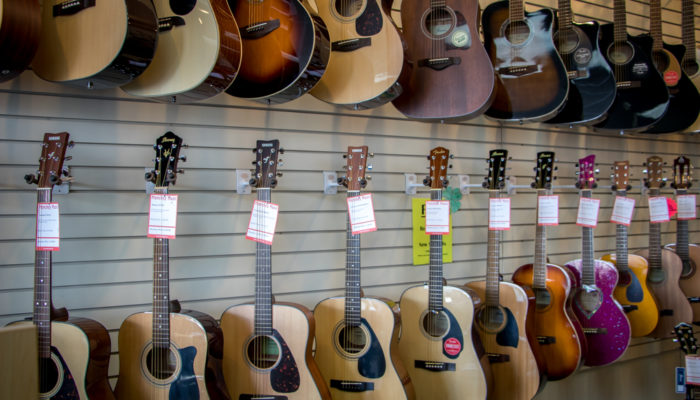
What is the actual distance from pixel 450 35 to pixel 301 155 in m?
0.90

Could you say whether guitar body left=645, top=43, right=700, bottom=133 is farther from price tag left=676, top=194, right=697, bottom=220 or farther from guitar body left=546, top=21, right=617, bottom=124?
guitar body left=546, top=21, right=617, bottom=124

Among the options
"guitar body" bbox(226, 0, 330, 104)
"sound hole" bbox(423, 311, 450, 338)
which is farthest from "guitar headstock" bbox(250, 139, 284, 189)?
"sound hole" bbox(423, 311, 450, 338)

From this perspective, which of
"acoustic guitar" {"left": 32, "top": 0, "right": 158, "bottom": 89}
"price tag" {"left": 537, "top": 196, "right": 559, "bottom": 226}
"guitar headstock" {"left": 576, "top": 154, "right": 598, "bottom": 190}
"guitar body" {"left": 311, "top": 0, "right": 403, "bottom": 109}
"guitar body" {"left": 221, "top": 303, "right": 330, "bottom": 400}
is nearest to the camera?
"acoustic guitar" {"left": 32, "top": 0, "right": 158, "bottom": 89}

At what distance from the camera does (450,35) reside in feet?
7.11

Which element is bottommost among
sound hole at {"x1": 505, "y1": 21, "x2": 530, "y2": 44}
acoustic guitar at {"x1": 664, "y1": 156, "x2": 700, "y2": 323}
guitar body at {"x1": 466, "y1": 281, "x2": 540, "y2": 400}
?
guitar body at {"x1": 466, "y1": 281, "x2": 540, "y2": 400}

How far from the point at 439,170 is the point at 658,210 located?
5.57 feet

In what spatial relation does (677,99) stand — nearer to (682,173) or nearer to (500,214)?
(682,173)

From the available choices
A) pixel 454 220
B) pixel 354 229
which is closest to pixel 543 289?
pixel 454 220

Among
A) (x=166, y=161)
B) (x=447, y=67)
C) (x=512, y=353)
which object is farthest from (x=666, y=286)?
(x=166, y=161)

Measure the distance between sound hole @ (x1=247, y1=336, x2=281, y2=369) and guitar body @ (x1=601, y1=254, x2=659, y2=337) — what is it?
2.12 meters

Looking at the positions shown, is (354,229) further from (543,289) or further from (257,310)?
(543,289)

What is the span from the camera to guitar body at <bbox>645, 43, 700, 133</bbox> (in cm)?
300

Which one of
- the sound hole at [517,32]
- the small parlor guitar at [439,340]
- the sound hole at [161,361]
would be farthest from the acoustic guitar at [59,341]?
the sound hole at [517,32]

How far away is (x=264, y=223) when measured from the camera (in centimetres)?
193
